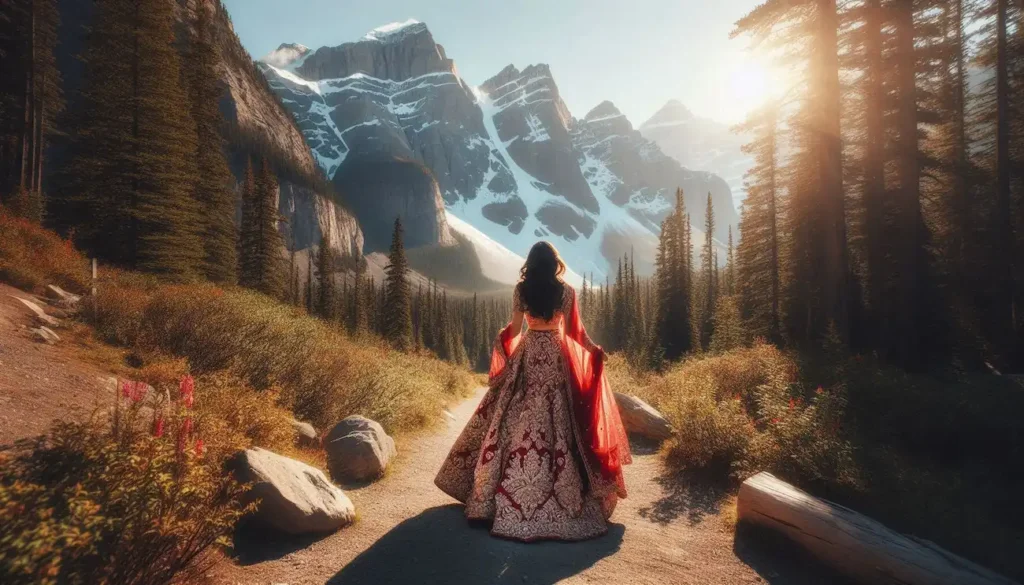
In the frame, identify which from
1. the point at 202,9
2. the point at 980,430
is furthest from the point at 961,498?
the point at 202,9

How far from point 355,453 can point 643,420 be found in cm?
→ 550

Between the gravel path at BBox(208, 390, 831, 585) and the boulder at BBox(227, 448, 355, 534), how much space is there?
0.15 m

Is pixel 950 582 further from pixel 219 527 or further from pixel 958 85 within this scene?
pixel 958 85

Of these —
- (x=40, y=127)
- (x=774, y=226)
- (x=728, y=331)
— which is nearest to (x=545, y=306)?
(x=728, y=331)

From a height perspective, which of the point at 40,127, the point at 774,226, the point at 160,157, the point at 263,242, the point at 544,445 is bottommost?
the point at 544,445

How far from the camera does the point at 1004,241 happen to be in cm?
1308

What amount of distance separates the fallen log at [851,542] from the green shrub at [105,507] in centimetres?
476

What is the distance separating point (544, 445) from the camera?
4301mm

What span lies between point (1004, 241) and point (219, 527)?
20.3 metres

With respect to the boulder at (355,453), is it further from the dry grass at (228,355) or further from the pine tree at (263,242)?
the pine tree at (263,242)

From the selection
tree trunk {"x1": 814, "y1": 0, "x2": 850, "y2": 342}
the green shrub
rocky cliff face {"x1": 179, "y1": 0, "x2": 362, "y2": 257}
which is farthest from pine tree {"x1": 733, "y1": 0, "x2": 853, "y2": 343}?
rocky cliff face {"x1": 179, "y1": 0, "x2": 362, "y2": 257}

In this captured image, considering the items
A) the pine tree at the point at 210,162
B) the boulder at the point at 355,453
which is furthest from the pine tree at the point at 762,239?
the pine tree at the point at 210,162

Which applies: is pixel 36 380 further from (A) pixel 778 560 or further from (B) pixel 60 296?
(A) pixel 778 560

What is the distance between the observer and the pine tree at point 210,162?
69.6 feet
